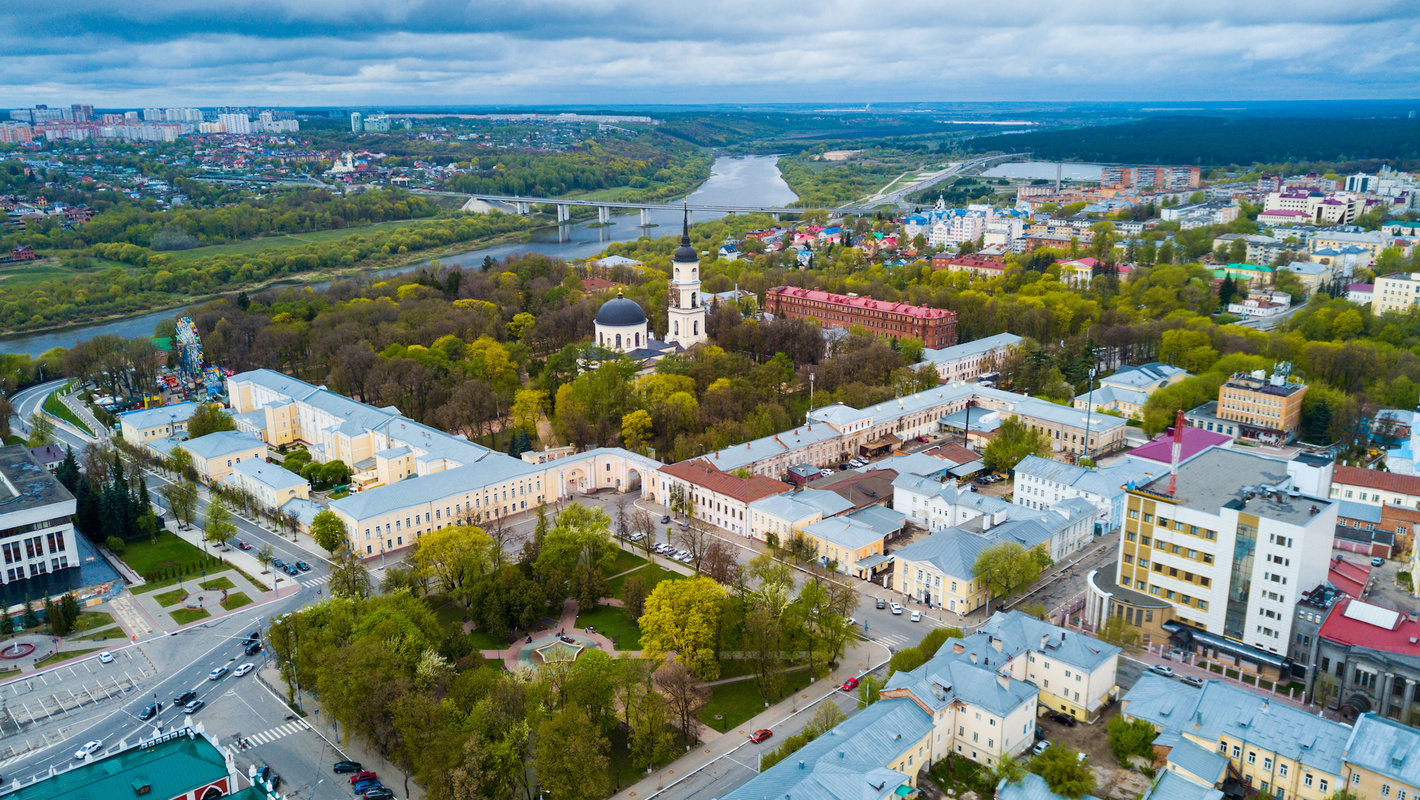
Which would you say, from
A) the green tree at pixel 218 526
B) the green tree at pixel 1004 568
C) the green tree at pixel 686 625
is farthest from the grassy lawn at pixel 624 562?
the green tree at pixel 218 526

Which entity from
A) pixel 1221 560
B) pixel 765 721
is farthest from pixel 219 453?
pixel 1221 560

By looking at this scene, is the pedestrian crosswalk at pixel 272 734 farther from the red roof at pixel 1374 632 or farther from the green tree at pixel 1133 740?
the red roof at pixel 1374 632

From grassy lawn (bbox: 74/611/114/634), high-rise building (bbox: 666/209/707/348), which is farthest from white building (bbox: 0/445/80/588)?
high-rise building (bbox: 666/209/707/348)

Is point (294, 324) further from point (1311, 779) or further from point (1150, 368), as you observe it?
point (1311, 779)

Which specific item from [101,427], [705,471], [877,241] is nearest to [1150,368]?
[705,471]

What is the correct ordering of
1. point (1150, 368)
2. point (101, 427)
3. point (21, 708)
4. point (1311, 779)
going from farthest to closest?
point (1150, 368)
point (101, 427)
point (21, 708)
point (1311, 779)

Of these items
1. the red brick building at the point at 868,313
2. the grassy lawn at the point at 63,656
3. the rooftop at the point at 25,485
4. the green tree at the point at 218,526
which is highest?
the red brick building at the point at 868,313

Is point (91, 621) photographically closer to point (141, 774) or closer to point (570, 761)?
point (141, 774)
